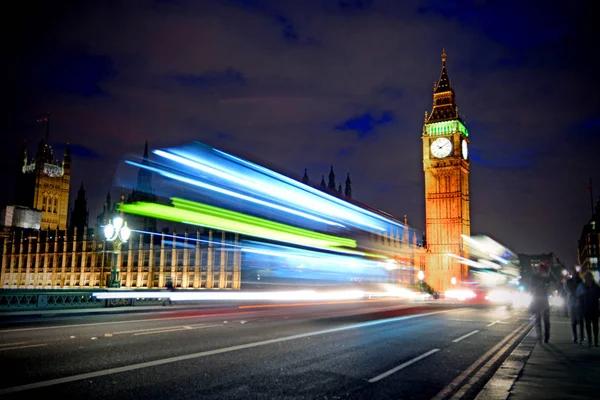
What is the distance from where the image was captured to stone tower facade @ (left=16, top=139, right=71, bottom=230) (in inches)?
5443

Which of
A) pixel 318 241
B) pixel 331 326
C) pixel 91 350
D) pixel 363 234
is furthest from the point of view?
pixel 363 234

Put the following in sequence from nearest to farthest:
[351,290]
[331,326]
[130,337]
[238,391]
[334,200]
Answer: [238,391], [130,337], [331,326], [334,200], [351,290]

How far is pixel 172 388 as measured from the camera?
643cm

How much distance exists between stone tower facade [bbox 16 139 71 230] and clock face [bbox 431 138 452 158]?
104 m

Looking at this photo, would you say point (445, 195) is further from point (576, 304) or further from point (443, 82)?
point (576, 304)

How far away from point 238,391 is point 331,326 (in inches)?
358

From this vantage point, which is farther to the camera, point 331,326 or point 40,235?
point 40,235

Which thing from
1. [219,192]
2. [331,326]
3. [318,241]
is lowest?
[331,326]

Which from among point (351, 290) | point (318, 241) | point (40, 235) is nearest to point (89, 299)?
point (318, 241)

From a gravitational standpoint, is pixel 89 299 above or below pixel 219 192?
below

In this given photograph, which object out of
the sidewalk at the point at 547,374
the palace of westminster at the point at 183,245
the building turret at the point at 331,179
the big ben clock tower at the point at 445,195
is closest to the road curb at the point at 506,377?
the sidewalk at the point at 547,374

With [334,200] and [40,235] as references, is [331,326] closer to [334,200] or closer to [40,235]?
[334,200]

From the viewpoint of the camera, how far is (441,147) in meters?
85.2

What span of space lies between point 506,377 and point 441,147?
267ft
